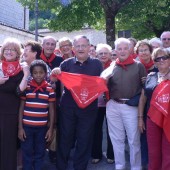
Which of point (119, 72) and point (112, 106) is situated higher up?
point (119, 72)

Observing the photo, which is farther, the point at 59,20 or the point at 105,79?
the point at 59,20

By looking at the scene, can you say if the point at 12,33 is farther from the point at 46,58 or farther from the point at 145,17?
the point at 46,58

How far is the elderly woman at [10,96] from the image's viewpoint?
5.06 m

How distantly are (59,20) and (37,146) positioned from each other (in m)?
10.9

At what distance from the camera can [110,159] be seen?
6141 millimetres

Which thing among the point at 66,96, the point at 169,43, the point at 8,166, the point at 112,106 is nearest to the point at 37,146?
the point at 8,166

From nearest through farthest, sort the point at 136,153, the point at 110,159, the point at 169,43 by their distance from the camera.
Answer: the point at 136,153, the point at 110,159, the point at 169,43

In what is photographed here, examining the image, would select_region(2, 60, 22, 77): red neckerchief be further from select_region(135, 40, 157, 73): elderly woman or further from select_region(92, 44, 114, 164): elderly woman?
select_region(135, 40, 157, 73): elderly woman

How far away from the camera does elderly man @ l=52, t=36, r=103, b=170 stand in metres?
5.38

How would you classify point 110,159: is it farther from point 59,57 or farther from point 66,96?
point 59,57

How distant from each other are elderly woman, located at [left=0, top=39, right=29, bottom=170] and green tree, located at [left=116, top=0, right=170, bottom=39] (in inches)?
379

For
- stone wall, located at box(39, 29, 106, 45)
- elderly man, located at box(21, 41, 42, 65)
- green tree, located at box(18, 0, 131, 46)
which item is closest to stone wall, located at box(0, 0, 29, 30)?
stone wall, located at box(39, 29, 106, 45)

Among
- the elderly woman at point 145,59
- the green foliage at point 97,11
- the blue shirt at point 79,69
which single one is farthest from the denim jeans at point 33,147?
the green foliage at point 97,11

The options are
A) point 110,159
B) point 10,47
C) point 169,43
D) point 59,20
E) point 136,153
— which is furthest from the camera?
point 59,20
